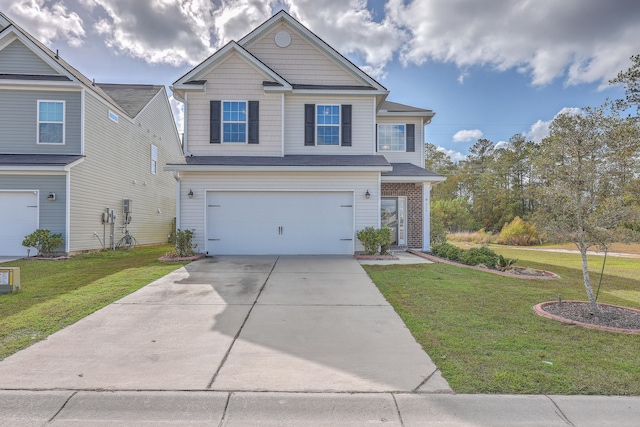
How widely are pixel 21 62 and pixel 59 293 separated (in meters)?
10.9

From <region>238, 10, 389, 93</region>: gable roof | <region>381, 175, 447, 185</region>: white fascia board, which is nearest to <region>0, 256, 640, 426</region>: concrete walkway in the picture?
<region>381, 175, 447, 185</region>: white fascia board

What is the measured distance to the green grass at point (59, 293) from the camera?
4426 mm

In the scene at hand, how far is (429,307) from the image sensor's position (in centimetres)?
549

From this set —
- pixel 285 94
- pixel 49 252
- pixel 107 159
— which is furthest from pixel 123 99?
pixel 285 94

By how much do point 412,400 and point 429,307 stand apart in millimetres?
2812

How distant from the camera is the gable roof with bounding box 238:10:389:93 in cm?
1209

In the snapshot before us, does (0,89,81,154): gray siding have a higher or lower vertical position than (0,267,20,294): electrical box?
higher

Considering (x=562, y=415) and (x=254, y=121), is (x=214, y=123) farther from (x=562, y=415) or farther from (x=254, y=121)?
(x=562, y=415)

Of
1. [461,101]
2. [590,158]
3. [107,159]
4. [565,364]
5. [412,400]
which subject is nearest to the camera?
[412,400]

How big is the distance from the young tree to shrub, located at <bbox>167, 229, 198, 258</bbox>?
9.55 m

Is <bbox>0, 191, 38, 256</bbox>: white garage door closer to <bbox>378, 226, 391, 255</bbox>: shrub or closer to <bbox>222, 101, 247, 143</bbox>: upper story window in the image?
Answer: <bbox>222, 101, 247, 143</bbox>: upper story window

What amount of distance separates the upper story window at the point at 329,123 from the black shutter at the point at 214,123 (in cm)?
351

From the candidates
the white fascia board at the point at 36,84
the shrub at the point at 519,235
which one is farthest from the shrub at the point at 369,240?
the shrub at the point at 519,235

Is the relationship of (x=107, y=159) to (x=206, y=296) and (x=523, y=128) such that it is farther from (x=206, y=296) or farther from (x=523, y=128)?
(x=523, y=128)
